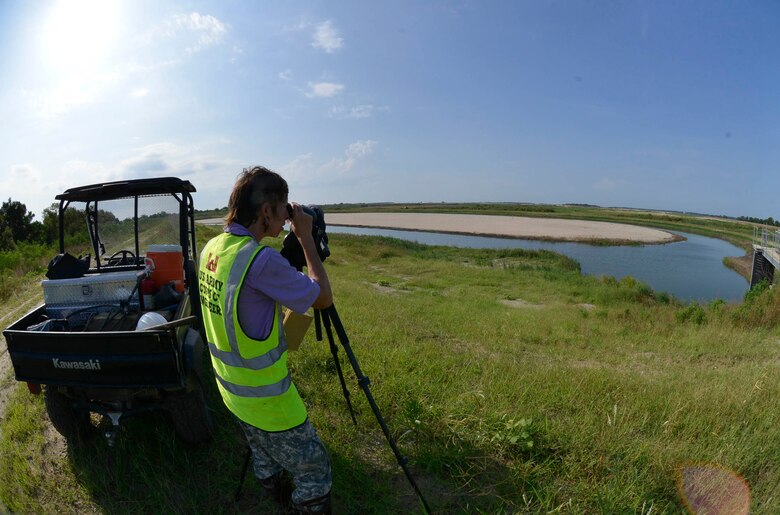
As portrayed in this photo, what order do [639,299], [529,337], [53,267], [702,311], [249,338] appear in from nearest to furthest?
[249,338]
[53,267]
[529,337]
[702,311]
[639,299]

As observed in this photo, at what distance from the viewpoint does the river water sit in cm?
2327

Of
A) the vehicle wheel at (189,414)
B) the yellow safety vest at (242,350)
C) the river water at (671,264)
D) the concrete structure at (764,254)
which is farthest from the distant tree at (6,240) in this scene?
the concrete structure at (764,254)

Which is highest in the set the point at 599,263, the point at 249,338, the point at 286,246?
the point at 286,246

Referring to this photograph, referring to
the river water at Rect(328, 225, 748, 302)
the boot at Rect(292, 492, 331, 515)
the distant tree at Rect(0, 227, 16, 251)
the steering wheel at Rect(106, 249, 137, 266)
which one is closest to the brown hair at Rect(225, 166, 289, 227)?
the boot at Rect(292, 492, 331, 515)

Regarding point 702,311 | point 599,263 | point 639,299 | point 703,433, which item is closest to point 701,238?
point 599,263

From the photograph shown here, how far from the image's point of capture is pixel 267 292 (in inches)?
66.4

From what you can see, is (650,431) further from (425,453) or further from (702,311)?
(702,311)

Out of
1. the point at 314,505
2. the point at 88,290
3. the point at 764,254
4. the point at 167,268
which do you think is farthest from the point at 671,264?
the point at 88,290

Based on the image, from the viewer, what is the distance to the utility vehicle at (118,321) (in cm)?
268

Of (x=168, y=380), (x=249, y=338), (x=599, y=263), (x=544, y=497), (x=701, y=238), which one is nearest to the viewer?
Answer: (x=249, y=338)

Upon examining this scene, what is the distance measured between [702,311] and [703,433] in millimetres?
9683

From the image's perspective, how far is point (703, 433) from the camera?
2895mm

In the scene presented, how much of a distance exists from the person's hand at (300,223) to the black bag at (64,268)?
126 inches

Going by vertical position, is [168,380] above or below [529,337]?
above
